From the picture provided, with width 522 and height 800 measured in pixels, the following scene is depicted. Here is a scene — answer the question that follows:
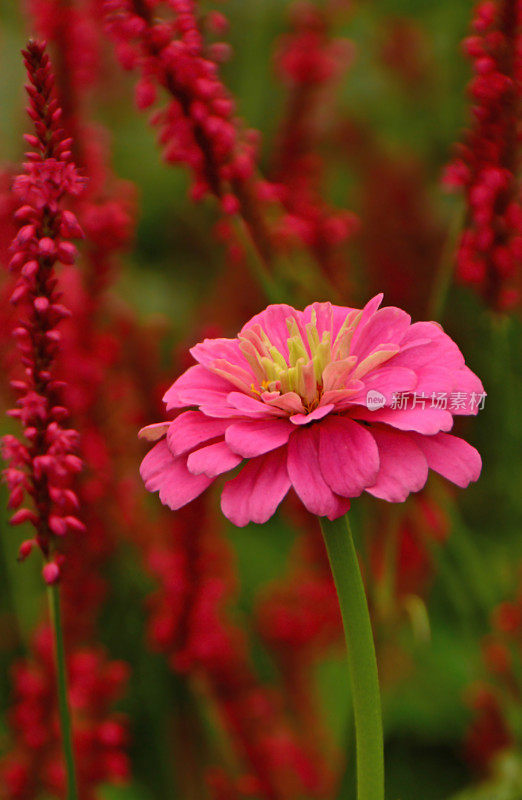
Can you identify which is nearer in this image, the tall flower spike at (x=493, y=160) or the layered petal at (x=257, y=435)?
the layered petal at (x=257, y=435)

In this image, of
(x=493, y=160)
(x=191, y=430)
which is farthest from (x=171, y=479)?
(x=493, y=160)

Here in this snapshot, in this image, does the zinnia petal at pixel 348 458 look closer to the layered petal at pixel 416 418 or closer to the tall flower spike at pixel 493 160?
the layered petal at pixel 416 418

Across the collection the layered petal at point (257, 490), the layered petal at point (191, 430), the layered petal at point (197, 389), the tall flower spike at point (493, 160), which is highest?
the tall flower spike at point (493, 160)

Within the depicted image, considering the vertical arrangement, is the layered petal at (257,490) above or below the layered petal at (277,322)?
below

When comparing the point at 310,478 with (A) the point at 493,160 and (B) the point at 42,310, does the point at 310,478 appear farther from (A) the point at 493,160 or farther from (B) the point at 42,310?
(A) the point at 493,160

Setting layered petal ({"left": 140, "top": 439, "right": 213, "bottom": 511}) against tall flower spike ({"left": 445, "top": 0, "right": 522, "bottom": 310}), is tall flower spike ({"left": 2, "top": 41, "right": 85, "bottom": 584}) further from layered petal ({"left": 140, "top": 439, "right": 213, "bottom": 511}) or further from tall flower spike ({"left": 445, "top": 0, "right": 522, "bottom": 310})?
tall flower spike ({"left": 445, "top": 0, "right": 522, "bottom": 310})

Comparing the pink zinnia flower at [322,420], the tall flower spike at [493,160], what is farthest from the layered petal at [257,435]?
the tall flower spike at [493,160]

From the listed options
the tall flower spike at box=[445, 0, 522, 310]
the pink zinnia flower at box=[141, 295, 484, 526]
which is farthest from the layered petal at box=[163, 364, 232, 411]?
the tall flower spike at box=[445, 0, 522, 310]

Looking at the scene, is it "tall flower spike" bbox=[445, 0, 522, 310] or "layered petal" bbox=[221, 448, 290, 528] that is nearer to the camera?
"layered petal" bbox=[221, 448, 290, 528]
